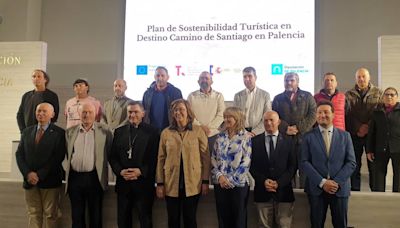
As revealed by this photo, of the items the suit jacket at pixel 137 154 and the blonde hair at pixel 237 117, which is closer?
the blonde hair at pixel 237 117

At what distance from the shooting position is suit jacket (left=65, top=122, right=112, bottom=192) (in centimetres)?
359

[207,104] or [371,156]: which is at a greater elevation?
[207,104]

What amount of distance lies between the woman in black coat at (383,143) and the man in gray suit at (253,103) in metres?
1.01

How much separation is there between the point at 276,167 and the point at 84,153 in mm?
1581

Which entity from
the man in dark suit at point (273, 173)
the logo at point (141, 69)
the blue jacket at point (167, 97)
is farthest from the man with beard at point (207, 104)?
the logo at point (141, 69)

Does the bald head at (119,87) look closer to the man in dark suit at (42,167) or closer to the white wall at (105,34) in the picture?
the man in dark suit at (42,167)

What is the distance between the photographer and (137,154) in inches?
139

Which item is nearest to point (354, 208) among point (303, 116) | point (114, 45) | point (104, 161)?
point (303, 116)

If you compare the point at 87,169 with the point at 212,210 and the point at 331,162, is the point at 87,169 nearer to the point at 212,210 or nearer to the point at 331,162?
the point at 212,210

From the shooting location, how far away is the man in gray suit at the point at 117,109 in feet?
14.6

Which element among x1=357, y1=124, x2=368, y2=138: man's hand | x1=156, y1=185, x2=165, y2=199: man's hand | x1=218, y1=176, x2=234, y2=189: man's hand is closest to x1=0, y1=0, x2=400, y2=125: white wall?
x1=357, y1=124, x2=368, y2=138: man's hand

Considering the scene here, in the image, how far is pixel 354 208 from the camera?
366 cm

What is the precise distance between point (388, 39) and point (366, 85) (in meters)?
1.55

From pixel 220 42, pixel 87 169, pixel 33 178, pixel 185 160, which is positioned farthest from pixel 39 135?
pixel 220 42
